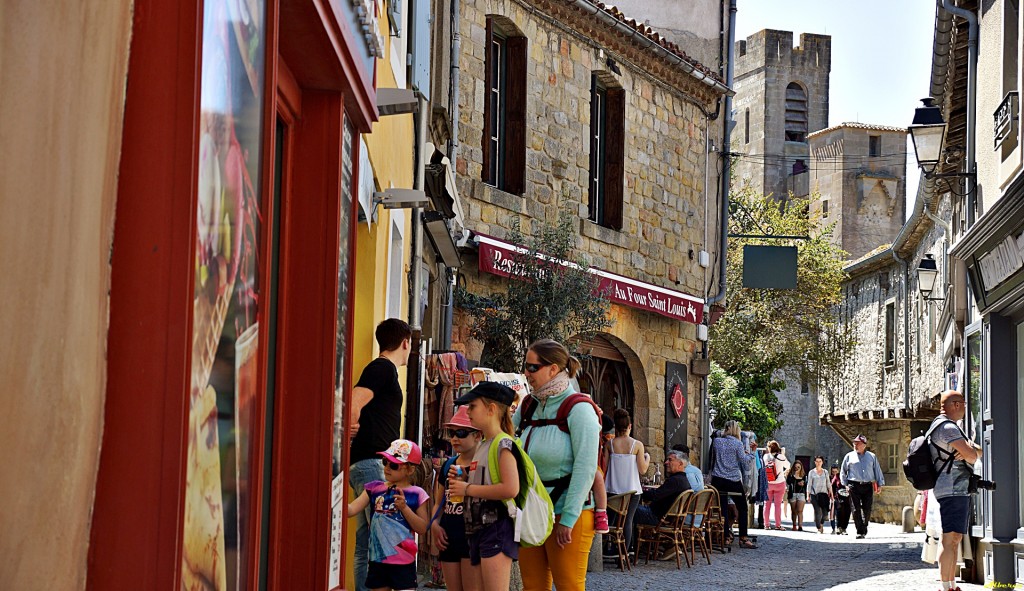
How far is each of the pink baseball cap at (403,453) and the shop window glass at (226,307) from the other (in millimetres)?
3049

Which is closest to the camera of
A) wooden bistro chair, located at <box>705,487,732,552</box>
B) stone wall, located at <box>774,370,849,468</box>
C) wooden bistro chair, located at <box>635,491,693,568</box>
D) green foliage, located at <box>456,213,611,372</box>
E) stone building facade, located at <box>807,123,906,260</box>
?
green foliage, located at <box>456,213,611,372</box>

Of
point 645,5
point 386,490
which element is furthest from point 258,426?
point 645,5

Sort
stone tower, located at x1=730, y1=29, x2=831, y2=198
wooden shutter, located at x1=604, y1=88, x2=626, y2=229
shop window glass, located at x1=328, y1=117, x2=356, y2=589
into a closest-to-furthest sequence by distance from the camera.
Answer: shop window glass, located at x1=328, y1=117, x2=356, y2=589, wooden shutter, located at x1=604, y1=88, x2=626, y2=229, stone tower, located at x1=730, y1=29, x2=831, y2=198

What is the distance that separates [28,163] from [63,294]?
213 mm

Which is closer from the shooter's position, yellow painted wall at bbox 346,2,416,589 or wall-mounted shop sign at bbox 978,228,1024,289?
yellow painted wall at bbox 346,2,416,589

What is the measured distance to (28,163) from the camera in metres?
2.14

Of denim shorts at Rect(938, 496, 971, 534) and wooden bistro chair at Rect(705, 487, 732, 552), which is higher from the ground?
denim shorts at Rect(938, 496, 971, 534)

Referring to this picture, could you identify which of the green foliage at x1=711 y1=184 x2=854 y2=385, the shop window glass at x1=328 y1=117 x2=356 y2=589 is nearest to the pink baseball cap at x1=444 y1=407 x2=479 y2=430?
the shop window glass at x1=328 y1=117 x2=356 y2=589

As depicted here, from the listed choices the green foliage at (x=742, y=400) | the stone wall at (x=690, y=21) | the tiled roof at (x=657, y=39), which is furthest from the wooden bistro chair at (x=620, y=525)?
the green foliage at (x=742, y=400)

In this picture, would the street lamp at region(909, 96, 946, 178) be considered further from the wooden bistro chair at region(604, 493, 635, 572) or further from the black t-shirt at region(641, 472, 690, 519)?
the wooden bistro chair at region(604, 493, 635, 572)

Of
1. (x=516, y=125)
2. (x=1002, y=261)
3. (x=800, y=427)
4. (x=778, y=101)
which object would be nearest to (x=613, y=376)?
(x=516, y=125)

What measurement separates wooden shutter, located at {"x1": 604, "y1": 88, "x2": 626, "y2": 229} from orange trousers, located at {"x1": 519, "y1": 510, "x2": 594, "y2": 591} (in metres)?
11.5

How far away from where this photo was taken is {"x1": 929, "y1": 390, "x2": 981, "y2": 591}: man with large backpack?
32.5 feet

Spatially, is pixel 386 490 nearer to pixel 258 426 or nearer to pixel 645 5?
pixel 258 426
